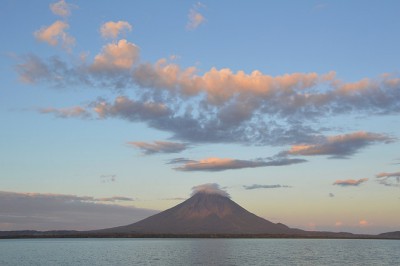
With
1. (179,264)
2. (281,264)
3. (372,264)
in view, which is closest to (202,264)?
(179,264)

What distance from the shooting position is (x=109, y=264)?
274 feet

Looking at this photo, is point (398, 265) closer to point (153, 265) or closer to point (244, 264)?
point (244, 264)

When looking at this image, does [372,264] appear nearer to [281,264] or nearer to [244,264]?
[281,264]

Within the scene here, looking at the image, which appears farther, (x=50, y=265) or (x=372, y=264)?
(x=372, y=264)

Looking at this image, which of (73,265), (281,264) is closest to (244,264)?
(281,264)

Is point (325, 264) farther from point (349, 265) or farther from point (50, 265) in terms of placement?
point (50, 265)

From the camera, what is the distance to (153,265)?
80750 mm

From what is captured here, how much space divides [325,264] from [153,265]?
95.8 ft

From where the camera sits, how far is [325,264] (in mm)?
83750

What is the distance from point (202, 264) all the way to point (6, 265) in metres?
32.5

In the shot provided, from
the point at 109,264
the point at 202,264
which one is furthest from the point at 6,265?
the point at 202,264

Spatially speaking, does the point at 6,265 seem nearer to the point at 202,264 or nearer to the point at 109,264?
the point at 109,264

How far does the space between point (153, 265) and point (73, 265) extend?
42.5 feet

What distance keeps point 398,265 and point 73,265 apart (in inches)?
2123
